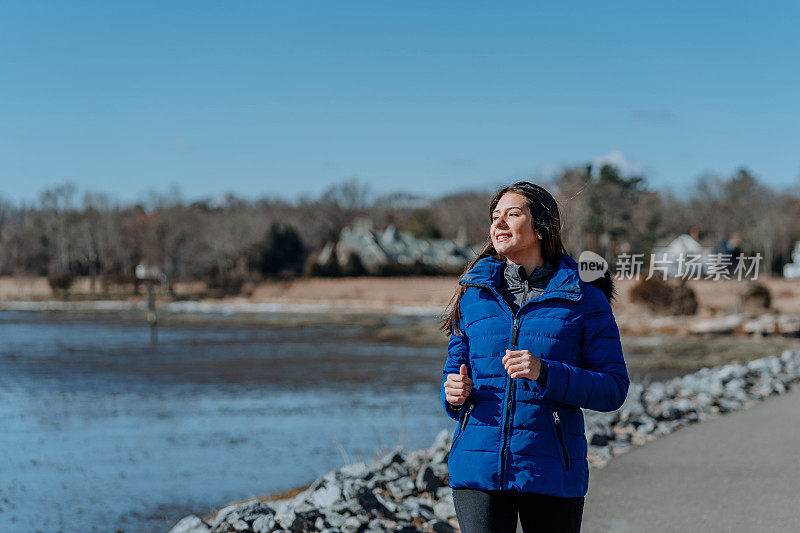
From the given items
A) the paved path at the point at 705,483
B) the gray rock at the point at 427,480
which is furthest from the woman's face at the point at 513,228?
the gray rock at the point at 427,480

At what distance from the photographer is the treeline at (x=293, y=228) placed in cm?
6744

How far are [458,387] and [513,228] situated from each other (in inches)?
23.6

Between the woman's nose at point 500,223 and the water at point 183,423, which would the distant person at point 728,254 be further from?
the woman's nose at point 500,223

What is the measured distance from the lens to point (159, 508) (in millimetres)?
9070

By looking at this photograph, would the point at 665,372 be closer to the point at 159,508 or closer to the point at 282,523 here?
the point at 159,508

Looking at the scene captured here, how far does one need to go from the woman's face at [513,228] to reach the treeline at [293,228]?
58537 millimetres

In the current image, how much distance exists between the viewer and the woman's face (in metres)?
3.04

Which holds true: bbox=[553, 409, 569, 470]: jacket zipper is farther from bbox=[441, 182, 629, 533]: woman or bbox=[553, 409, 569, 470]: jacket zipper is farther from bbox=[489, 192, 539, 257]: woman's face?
bbox=[489, 192, 539, 257]: woman's face

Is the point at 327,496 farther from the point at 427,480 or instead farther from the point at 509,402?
the point at 509,402

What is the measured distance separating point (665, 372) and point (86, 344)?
2436cm


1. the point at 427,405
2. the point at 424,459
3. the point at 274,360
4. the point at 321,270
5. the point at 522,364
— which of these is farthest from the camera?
the point at 321,270

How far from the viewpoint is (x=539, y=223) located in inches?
Answer: 121

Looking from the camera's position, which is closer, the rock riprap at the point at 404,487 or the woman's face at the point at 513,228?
the woman's face at the point at 513,228

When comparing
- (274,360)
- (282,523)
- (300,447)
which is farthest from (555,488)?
(274,360)
